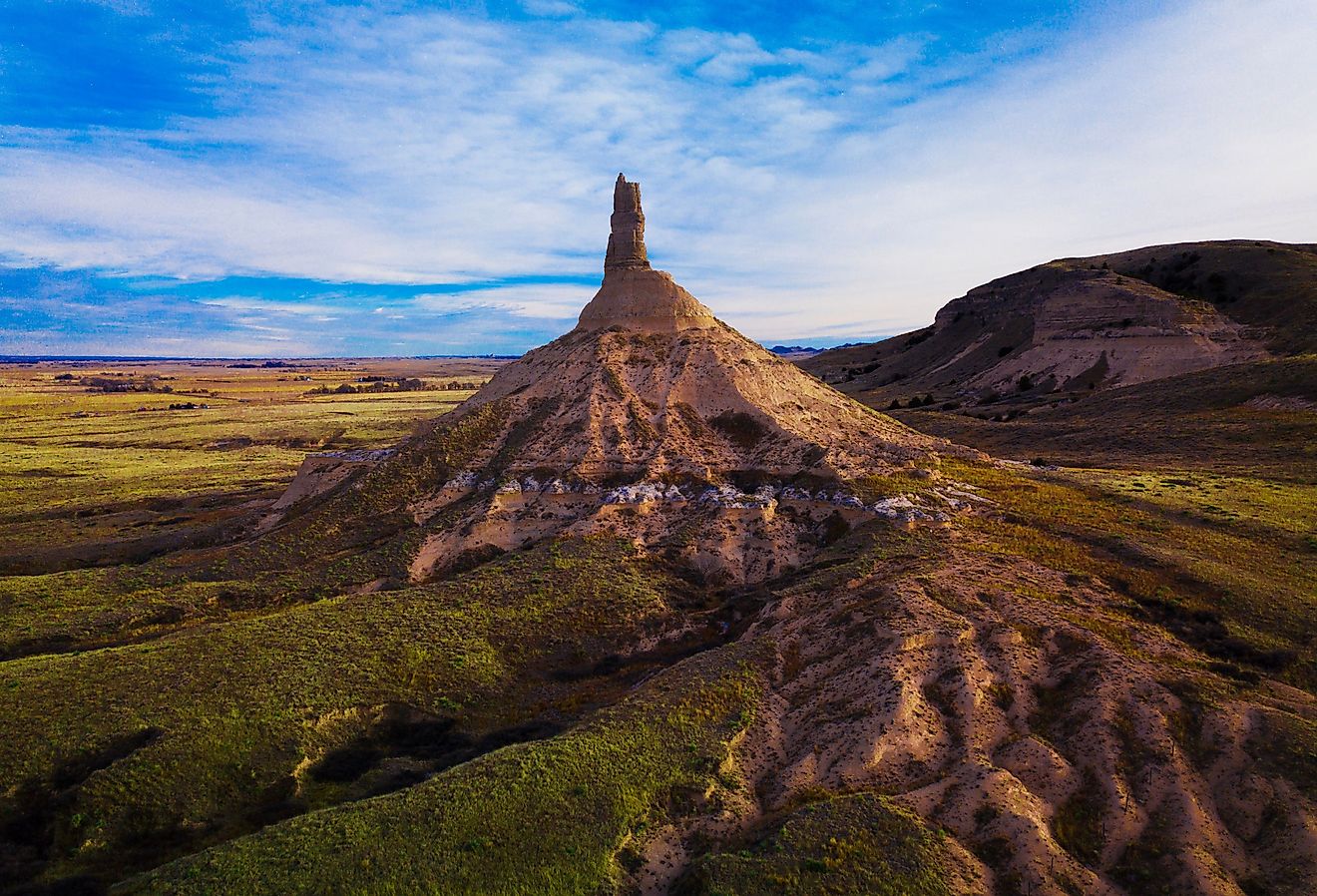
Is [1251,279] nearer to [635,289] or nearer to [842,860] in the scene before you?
[635,289]

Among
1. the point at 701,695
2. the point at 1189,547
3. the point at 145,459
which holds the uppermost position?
the point at 145,459

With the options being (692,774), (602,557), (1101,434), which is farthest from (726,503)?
(1101,434)

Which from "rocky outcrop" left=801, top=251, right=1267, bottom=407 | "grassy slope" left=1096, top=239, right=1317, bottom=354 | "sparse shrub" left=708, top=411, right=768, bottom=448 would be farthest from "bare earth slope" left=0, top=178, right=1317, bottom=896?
"grassy slope" left=1096, top=239, right=1317, bottom=354

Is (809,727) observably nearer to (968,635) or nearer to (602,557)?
(968,635)

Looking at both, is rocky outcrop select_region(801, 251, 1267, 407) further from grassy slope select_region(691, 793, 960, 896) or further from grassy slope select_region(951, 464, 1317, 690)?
grassy slope select_region(691, 793, 960, 896)

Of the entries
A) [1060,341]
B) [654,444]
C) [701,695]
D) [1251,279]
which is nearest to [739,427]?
[654,444]

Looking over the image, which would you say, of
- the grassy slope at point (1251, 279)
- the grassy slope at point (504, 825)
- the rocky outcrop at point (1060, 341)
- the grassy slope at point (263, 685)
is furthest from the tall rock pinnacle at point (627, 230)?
the grassy slope at point (1251, 279)

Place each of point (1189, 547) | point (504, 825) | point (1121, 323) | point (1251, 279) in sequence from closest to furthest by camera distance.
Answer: point (504, 825) < point (1189, 547) < point (1121, 323) < point (1251, 279)
